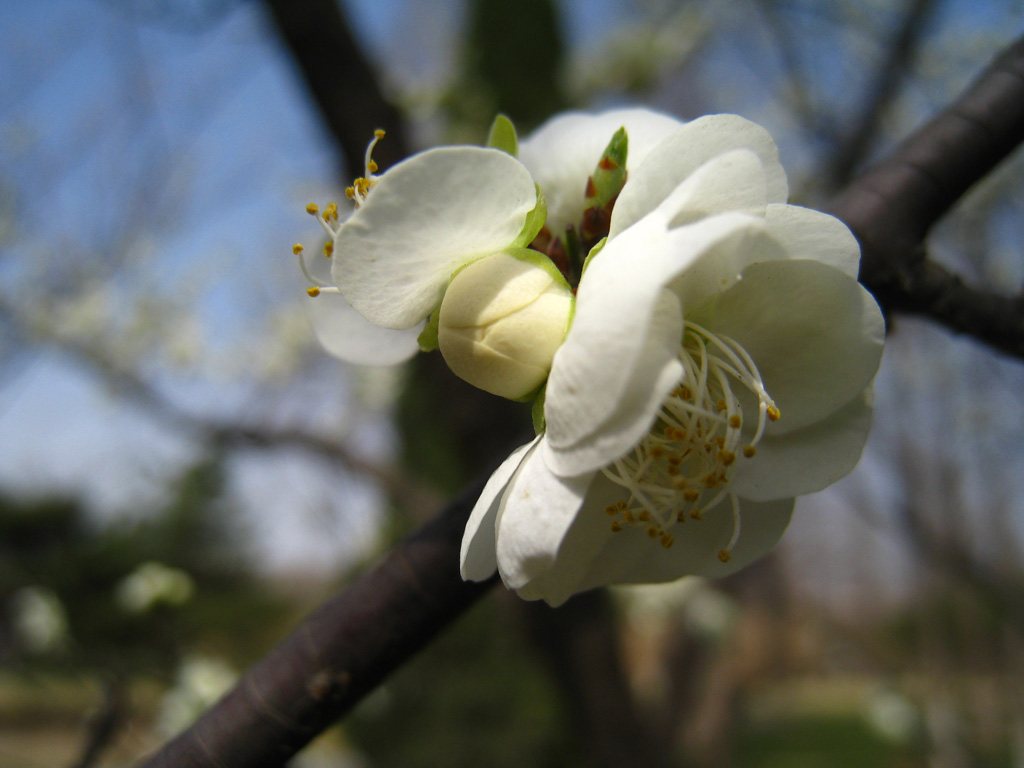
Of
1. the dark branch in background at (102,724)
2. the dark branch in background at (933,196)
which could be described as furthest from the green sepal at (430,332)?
the dark branch in background at (102,724)

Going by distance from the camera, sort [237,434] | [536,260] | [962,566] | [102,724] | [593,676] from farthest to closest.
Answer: [237,434]
[962,566]
[593,676]
[102,724]
[536,260]

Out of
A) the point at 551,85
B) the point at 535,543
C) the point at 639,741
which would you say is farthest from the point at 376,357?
the point at 551,85

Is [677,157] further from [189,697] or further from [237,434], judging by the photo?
[237,434]

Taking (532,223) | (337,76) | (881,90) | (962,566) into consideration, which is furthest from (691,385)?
(962,566)

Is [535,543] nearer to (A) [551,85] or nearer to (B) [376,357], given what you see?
(B) [376,357]

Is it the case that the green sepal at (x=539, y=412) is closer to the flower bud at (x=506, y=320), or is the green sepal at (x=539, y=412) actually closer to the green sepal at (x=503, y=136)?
the flower bud at (x=506, y=320)

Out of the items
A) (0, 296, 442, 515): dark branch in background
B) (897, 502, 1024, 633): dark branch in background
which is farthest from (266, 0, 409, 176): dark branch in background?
(897, 502, 1024, 633): dark branch in background
